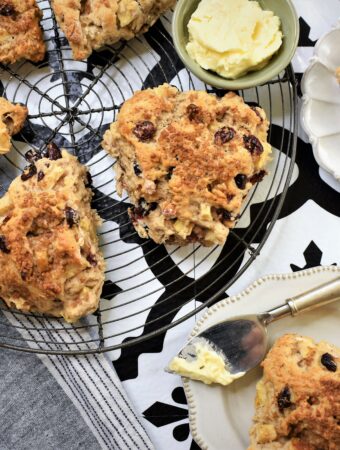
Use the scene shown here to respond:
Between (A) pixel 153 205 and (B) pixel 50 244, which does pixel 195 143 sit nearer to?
(A) pixel 153 205

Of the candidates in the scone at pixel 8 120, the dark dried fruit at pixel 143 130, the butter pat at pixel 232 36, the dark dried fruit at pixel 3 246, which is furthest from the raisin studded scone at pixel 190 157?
the dark dried fruit at pixel 3 246

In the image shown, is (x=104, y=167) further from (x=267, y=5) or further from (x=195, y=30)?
(x=267, y=5)

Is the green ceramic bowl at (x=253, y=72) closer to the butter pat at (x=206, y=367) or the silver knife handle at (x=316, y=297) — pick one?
the silver knife handle at (x=316, y=297)

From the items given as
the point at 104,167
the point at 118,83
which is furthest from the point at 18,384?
the point at 118,83

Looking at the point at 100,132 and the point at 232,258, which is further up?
the point at 100,132

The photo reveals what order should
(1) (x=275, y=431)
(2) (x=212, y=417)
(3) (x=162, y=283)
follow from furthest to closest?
(3) (x=162, y=283)
(2) (x=212, y=417)
(1) (x=275, y=431)
